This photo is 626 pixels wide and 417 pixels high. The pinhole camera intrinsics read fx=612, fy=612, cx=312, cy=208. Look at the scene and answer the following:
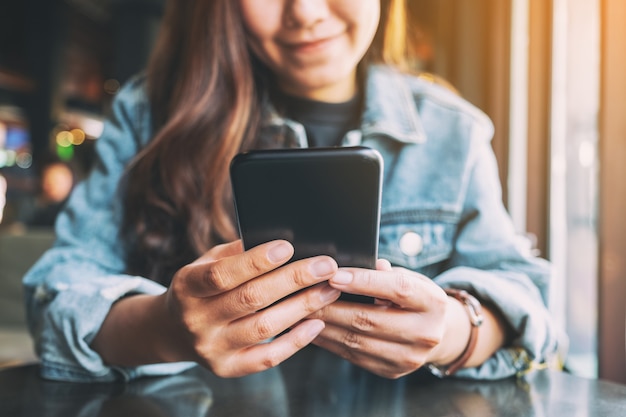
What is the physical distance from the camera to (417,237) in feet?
3.11

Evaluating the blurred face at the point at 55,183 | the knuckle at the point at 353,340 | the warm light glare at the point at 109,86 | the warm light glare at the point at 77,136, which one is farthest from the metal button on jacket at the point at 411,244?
the warm light glare at the point at 77,136

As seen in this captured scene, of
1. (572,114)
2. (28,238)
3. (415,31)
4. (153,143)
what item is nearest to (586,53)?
(572,114)

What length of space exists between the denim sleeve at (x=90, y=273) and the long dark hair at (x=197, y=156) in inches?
1.7

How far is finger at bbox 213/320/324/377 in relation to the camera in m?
0.57

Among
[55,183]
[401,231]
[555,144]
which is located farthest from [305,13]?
[55,183]

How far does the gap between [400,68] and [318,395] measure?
26.9 inches

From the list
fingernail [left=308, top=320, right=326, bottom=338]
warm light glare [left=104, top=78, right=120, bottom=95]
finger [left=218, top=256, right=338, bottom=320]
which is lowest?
fingernail [left=308, top=320, right=326, bottom=338]

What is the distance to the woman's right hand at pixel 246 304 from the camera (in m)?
0.51

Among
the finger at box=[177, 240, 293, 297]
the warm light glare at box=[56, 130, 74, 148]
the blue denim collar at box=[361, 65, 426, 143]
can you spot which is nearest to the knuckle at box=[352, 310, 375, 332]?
the finger at box=[177, 240, 293, 297]

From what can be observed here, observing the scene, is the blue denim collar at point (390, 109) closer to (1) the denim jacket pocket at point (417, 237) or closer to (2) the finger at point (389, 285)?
(1) the denim jacket pocket at point (417, 237)

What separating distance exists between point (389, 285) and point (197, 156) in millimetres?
461

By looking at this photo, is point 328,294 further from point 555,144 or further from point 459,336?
point 555,144

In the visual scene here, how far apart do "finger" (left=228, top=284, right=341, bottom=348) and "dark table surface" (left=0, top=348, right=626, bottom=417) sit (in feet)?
0.25

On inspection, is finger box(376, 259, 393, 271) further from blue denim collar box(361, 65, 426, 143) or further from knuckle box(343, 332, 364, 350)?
blue denim collar box(361, 65, 426, 143)
